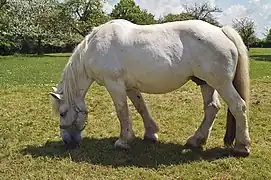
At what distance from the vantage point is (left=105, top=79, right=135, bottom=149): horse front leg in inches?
211

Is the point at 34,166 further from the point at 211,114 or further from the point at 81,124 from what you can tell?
the point at 211,114

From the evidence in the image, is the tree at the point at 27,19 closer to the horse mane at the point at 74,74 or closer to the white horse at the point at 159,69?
the horse mane at the point at 74,74

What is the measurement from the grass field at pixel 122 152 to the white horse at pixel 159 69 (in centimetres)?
33

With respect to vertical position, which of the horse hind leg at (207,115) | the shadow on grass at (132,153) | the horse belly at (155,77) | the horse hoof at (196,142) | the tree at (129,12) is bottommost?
the shadow on grass at (132,153)

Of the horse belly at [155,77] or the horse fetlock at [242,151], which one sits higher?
the horse belly at [155,77]

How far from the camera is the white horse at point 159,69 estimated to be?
4.95 meters

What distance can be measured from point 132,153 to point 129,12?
6328 cm

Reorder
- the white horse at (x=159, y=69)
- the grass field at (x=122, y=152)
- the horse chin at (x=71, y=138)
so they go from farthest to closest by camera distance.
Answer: the horse chin at (x=71, y=138) → the white horse at (x=159, y=69) → the grass field at (x=122, y=152)

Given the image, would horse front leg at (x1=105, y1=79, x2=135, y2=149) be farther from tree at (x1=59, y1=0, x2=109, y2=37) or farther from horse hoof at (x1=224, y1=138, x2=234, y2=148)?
tree at (x1=59, y1=0, x2=109, y2=37)

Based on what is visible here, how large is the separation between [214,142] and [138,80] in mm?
1644

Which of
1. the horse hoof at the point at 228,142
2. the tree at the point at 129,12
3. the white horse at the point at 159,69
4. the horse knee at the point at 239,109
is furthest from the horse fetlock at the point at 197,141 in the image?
the tree at the point at 129,12

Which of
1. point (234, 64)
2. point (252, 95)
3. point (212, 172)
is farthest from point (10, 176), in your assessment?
point (252, 95)

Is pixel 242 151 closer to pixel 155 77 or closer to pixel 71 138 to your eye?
pixel 155 77

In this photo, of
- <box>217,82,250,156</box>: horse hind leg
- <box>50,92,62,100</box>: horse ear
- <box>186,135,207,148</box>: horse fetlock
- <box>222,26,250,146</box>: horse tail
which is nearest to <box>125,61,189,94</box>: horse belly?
<box>217,82,250,156</box>: horse hind leg
